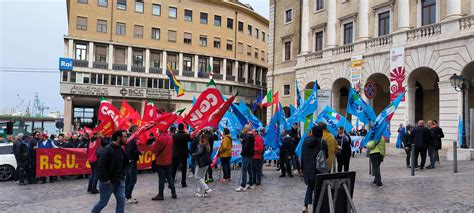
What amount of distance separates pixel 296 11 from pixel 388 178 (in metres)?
28.3

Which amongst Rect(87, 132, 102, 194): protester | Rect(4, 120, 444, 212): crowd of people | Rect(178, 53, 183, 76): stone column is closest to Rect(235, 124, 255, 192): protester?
Rect(4, 120, 444, 212): crowd of people

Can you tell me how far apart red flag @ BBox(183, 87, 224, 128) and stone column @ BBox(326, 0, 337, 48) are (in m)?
24.0

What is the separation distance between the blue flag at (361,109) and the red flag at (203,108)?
18.0 ft

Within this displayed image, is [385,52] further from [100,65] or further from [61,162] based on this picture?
[100,65]

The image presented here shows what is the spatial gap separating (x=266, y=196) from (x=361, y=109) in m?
5.56

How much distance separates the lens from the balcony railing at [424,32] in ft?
80.4

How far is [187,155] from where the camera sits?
1126 cm

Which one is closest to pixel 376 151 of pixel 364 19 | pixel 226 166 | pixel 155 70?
pixel 226 166

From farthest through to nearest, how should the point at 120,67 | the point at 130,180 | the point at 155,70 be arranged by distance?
the point at 155,70
the point at 120,67
the point at 130,180

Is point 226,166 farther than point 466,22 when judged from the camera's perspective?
No

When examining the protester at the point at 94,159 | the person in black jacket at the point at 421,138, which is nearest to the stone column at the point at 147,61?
the protester at the point at 94,159

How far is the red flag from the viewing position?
1062 cm

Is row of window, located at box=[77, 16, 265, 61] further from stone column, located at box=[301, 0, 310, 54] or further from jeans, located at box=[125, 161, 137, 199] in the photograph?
jeans, located at box=[125, 161, 137, 199]

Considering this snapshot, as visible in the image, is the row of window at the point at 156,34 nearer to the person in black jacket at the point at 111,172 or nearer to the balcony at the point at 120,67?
the balcony at the point at 120,67
